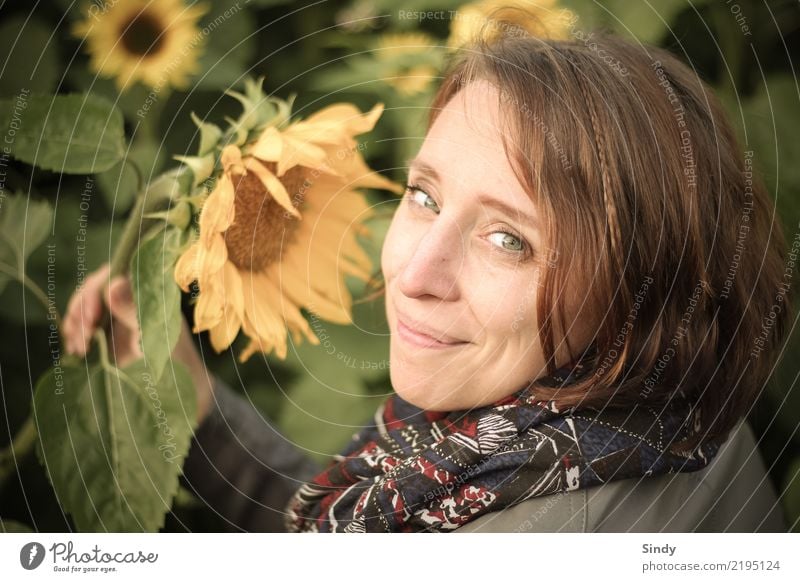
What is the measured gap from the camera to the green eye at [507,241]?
0.52 metres

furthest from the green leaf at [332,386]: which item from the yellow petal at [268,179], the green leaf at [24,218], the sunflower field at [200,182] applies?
the green leaf at [24,218]

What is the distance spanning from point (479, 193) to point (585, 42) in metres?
0.14

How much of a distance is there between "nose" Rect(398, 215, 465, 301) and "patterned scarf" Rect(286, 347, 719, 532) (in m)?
0.09

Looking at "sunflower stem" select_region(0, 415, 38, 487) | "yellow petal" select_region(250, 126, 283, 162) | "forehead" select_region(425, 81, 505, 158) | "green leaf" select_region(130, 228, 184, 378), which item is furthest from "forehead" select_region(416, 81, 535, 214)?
"sunflower stem" select_region(0, 415, 38, 487)

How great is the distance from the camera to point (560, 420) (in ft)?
1.75

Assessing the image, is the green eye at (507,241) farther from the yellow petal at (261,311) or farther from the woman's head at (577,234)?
the yellow petal at (261,311)

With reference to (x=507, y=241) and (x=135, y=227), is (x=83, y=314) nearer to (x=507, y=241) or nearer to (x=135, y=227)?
(x=135, y=227)

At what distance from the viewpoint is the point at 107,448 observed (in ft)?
1.99

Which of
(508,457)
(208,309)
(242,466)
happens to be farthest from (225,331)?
(508,457)

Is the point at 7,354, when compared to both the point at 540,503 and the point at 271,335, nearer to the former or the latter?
the point at 271,335

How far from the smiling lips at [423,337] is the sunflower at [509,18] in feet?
0.69

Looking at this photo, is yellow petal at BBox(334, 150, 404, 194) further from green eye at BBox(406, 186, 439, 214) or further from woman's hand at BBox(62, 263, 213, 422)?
woman's hand at BBox(62, 263, 213, 422)
